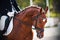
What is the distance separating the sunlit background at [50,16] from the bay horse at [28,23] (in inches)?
0.8

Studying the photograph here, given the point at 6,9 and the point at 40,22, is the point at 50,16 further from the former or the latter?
the point at 6,9

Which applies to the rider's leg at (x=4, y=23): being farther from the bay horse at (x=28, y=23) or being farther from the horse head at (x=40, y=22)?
the horse head at (x=40, y=22)

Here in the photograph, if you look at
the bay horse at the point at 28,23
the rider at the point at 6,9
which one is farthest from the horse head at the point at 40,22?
the rider at the point at 6,9

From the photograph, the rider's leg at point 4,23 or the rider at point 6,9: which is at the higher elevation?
the rider at point 6,9

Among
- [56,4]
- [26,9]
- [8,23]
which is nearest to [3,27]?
[8,23]

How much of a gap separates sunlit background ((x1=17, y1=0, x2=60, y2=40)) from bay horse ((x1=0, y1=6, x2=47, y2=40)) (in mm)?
21

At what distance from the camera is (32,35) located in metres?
1.01

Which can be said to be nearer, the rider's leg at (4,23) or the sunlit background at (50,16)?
the sunlit background at (50,16)

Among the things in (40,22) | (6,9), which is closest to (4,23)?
(6,9)

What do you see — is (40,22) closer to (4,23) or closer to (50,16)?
(50,16)

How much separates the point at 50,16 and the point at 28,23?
0.44 ft

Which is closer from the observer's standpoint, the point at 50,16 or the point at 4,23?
the point at 50,16

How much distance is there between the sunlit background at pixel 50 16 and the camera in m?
0.87

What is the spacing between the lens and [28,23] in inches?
40.3
